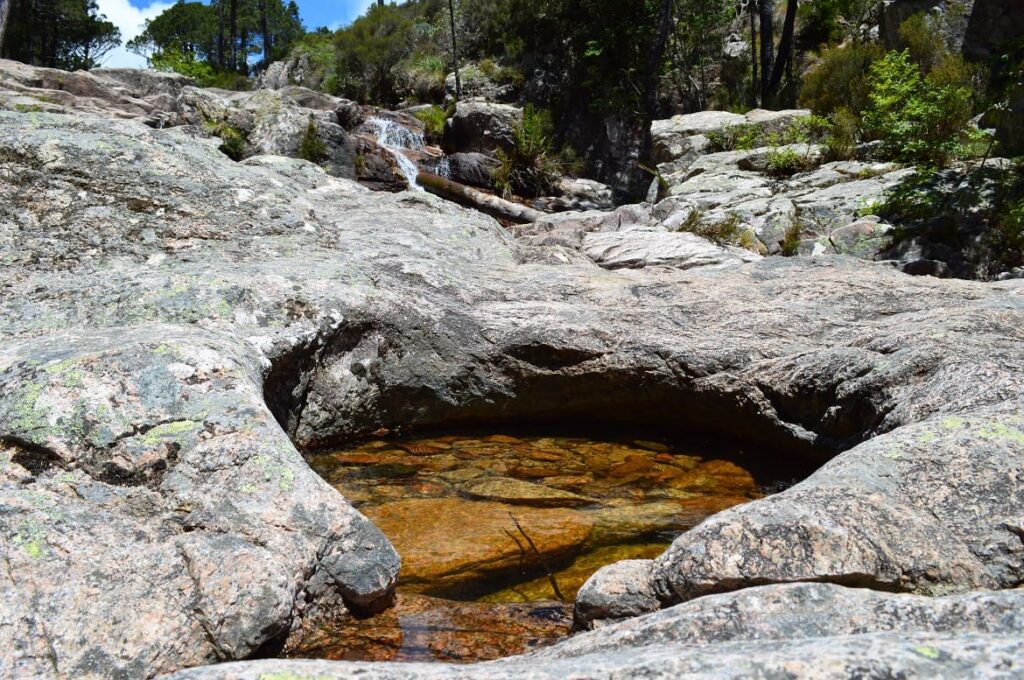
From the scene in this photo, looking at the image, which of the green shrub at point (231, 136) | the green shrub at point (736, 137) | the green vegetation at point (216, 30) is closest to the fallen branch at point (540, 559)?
the green shrub at point (231, 136)

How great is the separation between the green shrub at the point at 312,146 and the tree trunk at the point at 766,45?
488 inches

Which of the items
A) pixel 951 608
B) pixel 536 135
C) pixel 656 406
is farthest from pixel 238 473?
pixel 536 135

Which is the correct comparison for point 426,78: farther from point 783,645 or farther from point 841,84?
point 783,645

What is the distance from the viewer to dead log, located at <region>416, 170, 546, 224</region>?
628 inches

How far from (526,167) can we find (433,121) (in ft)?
16.8

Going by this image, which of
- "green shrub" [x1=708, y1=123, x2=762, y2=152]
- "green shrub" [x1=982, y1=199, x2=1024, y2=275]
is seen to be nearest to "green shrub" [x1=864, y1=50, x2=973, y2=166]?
"green shrub" [x1=982, y1=199, x2=1024, y2=275]

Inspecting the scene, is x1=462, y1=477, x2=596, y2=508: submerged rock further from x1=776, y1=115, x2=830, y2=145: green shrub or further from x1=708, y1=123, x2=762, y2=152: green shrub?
x1=708, y1=123, x2=762, y2=152: green shrub

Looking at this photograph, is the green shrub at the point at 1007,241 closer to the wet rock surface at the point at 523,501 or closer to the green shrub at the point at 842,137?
the green shrub at the point at 842,137

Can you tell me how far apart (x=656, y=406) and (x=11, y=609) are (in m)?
3.65

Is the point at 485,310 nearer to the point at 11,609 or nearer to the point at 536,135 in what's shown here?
the point at 11,609

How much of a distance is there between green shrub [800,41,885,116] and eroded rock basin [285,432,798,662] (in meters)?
12.7

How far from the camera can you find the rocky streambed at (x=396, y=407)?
2.10 metres

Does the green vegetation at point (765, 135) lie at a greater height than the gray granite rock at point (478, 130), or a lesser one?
lesser

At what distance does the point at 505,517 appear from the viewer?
382cm
